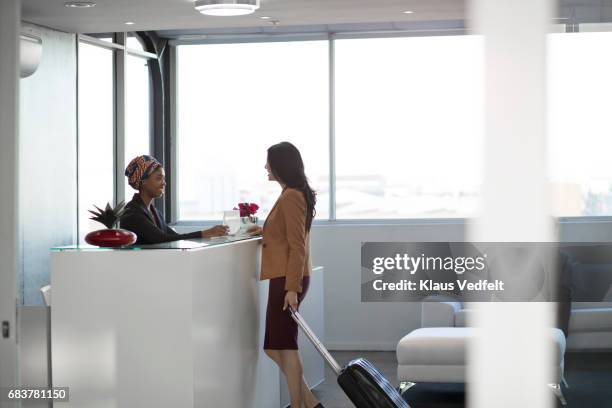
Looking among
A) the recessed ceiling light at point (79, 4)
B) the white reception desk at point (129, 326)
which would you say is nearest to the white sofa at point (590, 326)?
the white reception desk at point (129, 326)

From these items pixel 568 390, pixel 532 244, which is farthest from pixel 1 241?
pixel 568 390

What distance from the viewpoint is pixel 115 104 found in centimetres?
747

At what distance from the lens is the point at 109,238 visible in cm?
373

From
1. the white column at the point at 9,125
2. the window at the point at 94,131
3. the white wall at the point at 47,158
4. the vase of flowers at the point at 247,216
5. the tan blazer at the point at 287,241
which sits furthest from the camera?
the window at the point at 94,131

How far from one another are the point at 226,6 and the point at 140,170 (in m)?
1.39

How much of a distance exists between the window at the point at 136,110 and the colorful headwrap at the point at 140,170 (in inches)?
117

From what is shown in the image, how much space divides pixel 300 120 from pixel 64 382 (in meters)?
4.78

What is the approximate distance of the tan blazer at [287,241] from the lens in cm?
450

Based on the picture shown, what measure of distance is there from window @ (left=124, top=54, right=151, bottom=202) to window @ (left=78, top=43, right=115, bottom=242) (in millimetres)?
225

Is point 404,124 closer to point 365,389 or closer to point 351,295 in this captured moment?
point 351,295

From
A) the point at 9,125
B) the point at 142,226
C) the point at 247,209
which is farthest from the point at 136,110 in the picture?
the point at 9,125

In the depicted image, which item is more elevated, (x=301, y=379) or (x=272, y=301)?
(x=272, y=301)

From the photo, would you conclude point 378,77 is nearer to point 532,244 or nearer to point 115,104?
point 115,104

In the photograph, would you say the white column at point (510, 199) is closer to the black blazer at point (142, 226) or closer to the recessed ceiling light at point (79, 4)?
the black blazer at point (142, 226)
